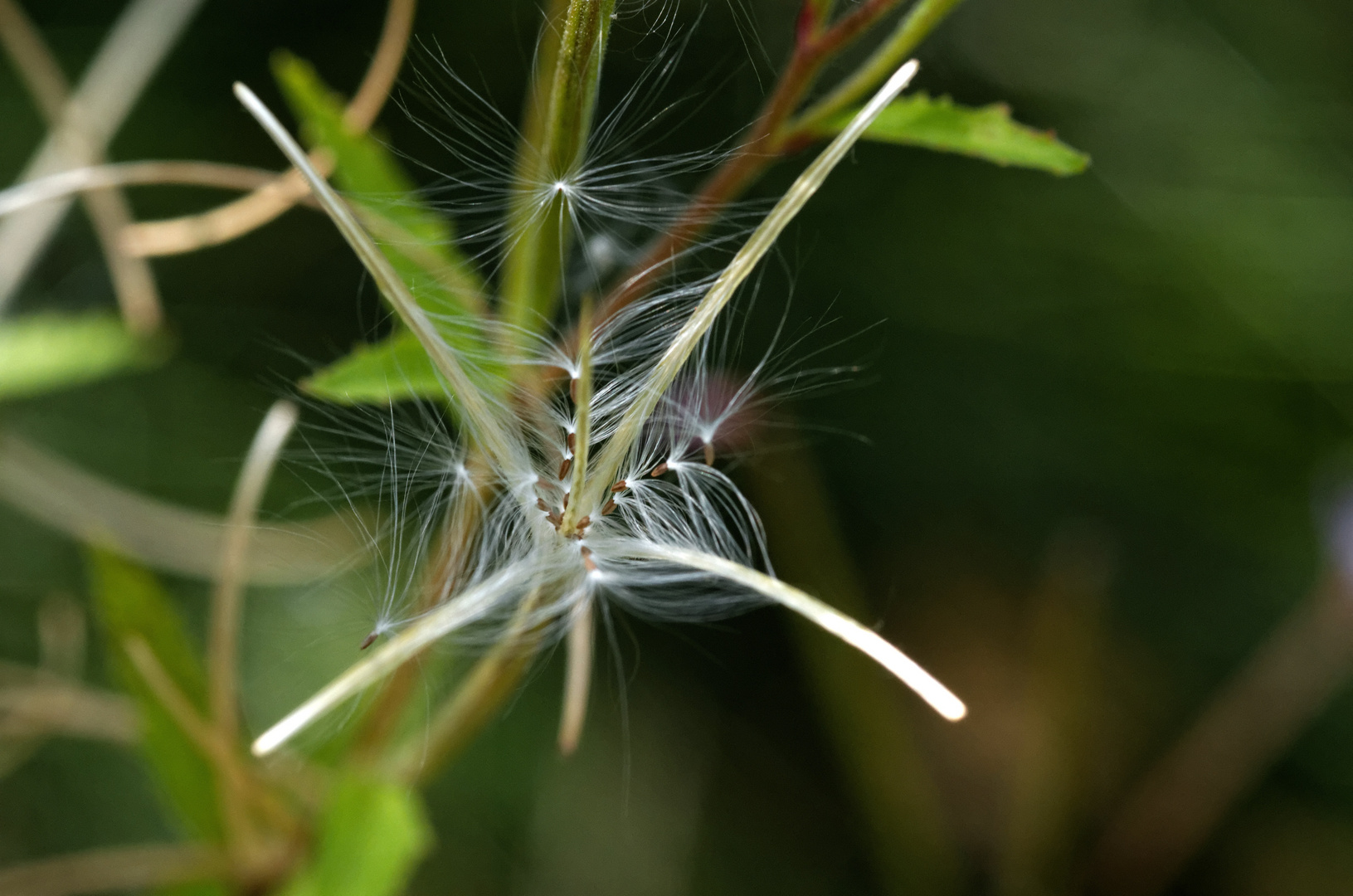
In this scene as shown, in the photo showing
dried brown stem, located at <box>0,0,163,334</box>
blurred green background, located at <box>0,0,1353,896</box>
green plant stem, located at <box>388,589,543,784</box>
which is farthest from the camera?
blurred green background, located at <box>0,0,1353,896</box>

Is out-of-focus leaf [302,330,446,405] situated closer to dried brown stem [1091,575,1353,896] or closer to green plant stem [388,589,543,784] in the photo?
green plant stem [388,589,543,784]

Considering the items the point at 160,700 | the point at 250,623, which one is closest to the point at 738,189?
the point at 160,700

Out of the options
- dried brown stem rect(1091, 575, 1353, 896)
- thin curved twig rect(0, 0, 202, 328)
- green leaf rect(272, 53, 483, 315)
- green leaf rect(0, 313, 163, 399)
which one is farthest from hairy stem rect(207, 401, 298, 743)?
dried brown stem rect(1091, 575, 1353, 896)

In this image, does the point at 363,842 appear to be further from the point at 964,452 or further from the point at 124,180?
the point at 964,452

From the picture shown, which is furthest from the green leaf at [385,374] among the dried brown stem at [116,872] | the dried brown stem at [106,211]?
the dried brown stem at [106,211]

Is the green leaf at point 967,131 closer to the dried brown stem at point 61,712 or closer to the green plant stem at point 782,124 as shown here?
the green plant stem at point 782,124
